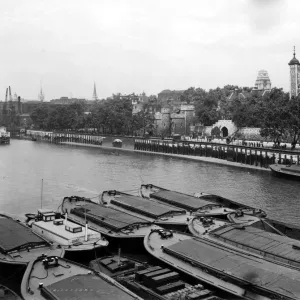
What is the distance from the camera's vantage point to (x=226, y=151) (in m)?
96.2

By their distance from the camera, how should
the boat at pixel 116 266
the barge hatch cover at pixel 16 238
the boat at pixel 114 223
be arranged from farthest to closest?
the boat at pixel 114 223, the barge hatch cover at pixel 16 238, the boat at pixel 116 266

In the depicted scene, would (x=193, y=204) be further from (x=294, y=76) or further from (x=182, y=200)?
(x=294, y=76)

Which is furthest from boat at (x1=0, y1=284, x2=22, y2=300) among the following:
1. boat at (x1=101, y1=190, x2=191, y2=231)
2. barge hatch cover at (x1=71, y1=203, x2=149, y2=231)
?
boat at (x1=101, y1=190, x2=191, y2=231)

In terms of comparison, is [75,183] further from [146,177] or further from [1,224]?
[1,224]

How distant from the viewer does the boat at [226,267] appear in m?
21.4

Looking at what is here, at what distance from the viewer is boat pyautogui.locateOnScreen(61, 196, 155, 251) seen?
102 feet

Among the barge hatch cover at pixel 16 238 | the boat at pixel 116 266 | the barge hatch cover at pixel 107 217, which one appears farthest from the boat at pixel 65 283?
the barge hatch cover at pixel 107 217

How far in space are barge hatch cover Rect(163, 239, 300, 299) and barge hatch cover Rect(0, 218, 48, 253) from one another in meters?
8.43

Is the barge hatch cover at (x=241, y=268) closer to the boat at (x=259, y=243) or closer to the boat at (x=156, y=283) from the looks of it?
the boat at (x=259, y=243)

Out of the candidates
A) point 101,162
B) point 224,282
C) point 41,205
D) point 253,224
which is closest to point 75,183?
point 41,205

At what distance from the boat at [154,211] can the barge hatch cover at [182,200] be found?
3.20 ft

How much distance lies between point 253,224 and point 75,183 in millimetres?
36062

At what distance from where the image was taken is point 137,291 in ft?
70.8

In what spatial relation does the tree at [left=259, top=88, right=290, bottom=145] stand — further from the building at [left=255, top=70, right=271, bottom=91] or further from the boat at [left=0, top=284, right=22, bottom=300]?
the building at [left=255, top=70, right=271, bottom=91]
